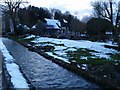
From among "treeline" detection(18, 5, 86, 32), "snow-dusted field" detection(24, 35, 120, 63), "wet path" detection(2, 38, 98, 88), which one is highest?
"treeline" detection(18, 5, 86, 32)

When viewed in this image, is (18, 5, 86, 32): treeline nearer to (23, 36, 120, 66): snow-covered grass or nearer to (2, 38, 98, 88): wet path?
(23, 36, 120, 66): snow-covered grass

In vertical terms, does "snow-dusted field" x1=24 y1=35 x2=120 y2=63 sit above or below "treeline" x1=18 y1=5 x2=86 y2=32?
below

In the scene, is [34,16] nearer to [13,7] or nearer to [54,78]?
[13,7]

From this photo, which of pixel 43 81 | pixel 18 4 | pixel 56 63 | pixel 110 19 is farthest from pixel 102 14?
pixel 43 81

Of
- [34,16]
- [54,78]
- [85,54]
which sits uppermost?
[34,16]

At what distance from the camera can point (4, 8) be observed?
6297 cm

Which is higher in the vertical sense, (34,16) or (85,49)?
(34,16)

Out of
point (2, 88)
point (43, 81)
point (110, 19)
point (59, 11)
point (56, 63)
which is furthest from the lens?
point (59, 11)

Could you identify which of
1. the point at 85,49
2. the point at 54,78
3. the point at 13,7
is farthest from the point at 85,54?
the point at 13,7

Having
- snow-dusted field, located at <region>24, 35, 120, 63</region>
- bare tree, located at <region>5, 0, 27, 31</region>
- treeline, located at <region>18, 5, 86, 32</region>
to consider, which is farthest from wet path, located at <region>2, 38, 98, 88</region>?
treeline, located at <region>18, 5, 86, 32</region>

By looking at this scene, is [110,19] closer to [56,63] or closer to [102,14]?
[102,14]

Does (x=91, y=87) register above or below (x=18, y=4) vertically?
below

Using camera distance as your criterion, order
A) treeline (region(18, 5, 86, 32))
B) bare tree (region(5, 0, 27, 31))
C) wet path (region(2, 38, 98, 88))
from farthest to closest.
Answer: treeline (region(18, 5, 86, 32)), bare tree (region(5, 0, 27, 31)), wet path (region(2, 38, 98, 88))

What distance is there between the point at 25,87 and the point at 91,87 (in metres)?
2.28
